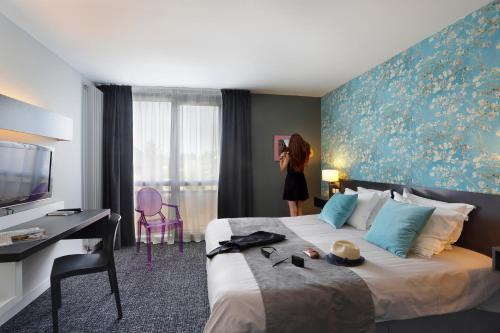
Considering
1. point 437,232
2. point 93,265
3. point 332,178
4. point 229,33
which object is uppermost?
point 229,33

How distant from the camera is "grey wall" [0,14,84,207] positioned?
2.17 meters

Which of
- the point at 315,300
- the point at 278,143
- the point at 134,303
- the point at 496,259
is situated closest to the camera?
the point at 315,300

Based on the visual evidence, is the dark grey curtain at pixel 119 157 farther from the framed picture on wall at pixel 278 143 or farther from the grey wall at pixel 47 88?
the framed picture on wall at pixel 278 143

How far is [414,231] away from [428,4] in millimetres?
1834

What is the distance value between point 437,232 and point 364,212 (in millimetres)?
746

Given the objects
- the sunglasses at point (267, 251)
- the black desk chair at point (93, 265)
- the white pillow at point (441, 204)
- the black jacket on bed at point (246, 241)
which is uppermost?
the white pillow at point (441, 204)

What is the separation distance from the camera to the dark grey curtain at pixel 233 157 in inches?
164

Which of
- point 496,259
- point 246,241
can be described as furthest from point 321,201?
point 496,259

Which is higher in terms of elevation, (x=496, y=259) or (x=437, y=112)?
(x=437, y=112)

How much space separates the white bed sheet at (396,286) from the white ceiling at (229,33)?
2008 millimetres

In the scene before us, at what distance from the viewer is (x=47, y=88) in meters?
2.68

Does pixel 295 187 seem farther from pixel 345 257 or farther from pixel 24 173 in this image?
pixel 24 173

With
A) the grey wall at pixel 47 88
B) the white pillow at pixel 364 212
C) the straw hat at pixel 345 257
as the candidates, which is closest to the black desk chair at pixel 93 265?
the grey wall at pixel 47 88

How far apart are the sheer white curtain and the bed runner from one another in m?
2.72
